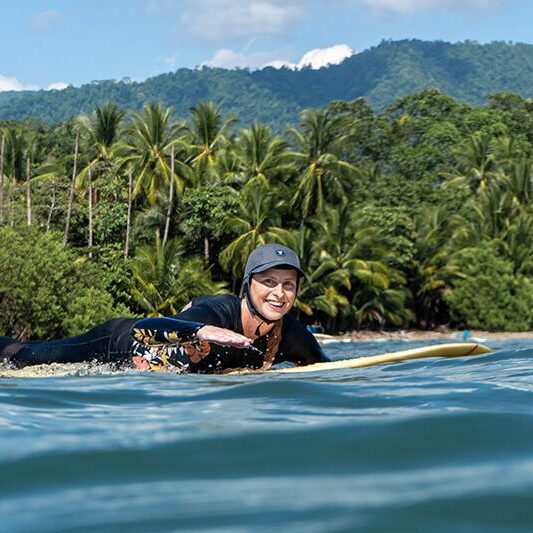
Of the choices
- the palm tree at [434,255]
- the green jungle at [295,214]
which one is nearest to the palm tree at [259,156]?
the green jungle at [295,214]

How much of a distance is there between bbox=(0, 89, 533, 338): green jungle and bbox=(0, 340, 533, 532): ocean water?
2929cm

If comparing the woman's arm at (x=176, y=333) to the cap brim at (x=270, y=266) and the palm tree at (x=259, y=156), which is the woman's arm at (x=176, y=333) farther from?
the palm tree at (x=259, y=156)

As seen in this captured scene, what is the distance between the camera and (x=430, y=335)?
4309cm

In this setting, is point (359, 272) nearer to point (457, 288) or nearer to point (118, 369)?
point (457, 288)

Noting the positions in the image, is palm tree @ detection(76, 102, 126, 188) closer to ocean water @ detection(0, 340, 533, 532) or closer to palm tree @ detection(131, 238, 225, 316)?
palm tree @ detection(131, 238, 225, 316)

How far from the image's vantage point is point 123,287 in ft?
110

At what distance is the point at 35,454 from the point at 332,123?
1683 inches

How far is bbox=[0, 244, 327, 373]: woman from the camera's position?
18.1 feet

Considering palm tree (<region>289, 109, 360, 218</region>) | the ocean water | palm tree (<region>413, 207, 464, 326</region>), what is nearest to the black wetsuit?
the ocean water

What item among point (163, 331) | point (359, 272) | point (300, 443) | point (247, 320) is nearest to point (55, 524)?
point (300, 443)

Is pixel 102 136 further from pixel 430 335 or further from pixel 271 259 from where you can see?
pixel 271 259

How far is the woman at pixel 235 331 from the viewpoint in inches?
217

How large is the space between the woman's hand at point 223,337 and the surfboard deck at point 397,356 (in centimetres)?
58

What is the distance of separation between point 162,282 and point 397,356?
27.8 metres
